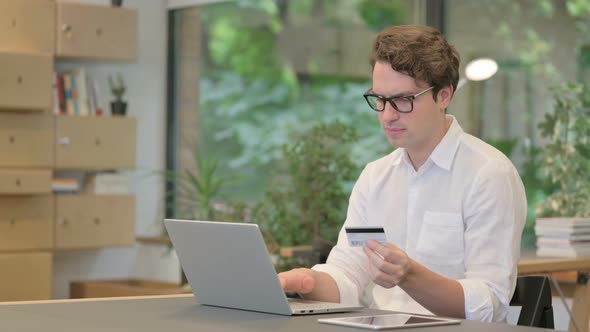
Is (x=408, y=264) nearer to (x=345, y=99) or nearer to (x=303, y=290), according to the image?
(x=303, y=290)

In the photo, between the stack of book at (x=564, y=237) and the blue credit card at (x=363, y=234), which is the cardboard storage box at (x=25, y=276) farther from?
the blue credit card at (x=363, y=234)

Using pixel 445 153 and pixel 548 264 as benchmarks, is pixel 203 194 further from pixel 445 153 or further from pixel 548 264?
pixel 445 153

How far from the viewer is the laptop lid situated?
2053mm

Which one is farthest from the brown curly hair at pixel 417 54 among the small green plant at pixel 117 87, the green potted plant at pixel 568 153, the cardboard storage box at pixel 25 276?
the small green plant at pixel 117 87

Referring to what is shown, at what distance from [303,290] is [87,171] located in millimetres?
4328

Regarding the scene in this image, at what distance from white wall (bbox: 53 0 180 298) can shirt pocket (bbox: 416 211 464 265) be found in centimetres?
415

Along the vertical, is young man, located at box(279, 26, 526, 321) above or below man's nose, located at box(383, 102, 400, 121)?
below

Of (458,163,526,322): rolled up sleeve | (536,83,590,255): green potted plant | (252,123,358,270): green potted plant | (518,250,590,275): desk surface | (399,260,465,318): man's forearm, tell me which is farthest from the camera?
(252,123,358,270): green potted plant

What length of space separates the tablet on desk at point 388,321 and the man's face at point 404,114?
60 cm

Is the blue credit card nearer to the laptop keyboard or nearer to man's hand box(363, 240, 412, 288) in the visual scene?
man's hand box(363, 240, 412, 288)

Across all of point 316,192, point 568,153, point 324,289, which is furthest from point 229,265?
point 316,192

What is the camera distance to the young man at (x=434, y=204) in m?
2.38

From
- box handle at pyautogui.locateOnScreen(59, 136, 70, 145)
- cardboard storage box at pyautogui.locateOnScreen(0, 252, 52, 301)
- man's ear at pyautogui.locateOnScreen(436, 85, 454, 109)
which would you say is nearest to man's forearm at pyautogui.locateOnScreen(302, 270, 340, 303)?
man's ear at pyautogui.locateOnScreen(436, 85, 454, 109)

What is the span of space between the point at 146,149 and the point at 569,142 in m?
3.14
